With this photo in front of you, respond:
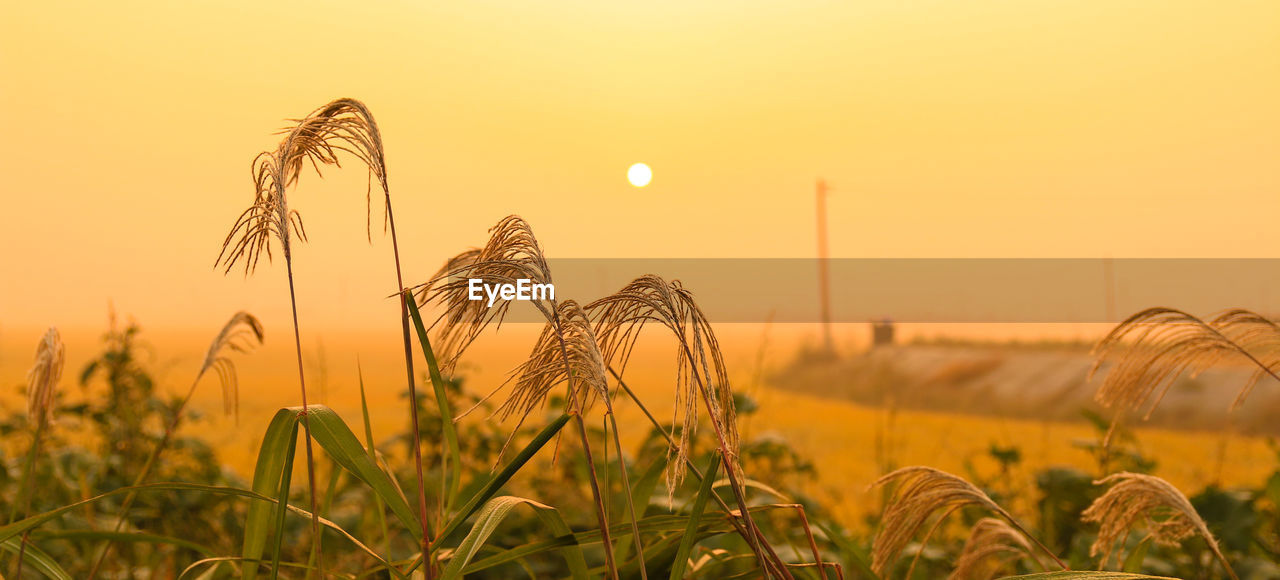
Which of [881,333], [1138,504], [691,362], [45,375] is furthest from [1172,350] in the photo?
[881,333]

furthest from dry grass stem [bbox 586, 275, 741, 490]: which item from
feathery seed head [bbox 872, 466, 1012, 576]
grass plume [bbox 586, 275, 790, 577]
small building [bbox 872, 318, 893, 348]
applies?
small building [bbox 872, 318, 893, 348]

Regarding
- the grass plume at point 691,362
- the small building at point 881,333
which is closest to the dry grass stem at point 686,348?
the grass plume at point 691,362

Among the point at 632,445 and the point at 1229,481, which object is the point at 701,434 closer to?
the point at 632,445

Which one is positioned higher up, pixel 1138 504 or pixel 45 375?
pixel 45 375

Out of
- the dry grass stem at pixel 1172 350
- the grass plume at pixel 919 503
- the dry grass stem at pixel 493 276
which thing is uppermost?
the dry grass stem at pixel 493 276

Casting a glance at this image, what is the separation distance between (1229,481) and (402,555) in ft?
9.07

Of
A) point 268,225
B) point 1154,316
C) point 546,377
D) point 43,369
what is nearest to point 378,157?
point 268,225

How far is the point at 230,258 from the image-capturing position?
67 centimetres

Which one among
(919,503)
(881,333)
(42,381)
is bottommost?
(881,333)

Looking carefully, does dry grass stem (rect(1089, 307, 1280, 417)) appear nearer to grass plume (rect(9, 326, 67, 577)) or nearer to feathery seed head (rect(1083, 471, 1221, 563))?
feathery seed head (rect(1083, 471, 1221, 563))

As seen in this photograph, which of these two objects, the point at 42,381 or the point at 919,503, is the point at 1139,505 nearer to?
the point at 919,503

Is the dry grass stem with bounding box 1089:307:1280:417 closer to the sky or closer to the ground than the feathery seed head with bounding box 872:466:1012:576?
closer to the sky

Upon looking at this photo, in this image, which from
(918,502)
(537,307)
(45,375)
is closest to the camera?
(537,307)

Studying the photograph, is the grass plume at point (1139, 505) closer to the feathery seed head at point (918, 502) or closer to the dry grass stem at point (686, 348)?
the feathery seed head at point (918, 502)
